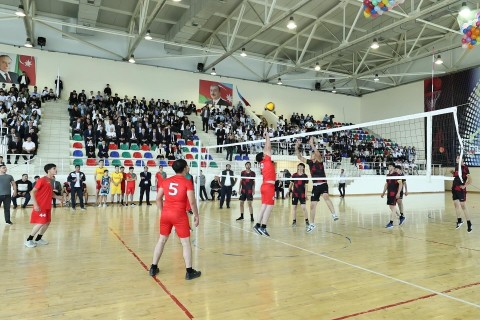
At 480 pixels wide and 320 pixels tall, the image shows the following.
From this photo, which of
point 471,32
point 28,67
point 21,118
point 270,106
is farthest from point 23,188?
point 270,106

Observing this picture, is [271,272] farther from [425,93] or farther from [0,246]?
[425,93]

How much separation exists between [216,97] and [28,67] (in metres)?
11.8

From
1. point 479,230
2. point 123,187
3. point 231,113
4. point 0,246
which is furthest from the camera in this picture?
point 231,113

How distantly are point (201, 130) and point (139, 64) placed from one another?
239 inches

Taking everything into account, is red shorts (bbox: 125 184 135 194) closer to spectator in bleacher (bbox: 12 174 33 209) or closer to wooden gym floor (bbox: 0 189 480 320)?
spectator in bleacher (bbox: 12 174 33 209)

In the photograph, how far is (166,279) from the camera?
443cm

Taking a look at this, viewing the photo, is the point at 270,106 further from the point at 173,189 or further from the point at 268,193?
the point at 173,189

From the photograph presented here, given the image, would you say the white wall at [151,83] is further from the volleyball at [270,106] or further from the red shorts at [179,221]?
the red shorts at [179,221]

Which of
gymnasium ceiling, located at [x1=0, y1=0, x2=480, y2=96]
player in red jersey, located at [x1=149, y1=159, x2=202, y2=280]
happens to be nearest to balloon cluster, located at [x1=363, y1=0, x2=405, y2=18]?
player in red jersey, located at [x1=149, y1=159, x2=202, y2=280]

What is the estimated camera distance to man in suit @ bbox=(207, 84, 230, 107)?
2473cm

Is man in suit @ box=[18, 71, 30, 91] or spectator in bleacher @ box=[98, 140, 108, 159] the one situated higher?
man in suit @ box=[18, 71, 30, 91]

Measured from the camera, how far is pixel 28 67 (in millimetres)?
19547

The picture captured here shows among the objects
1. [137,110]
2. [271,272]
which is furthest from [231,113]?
[271,272]

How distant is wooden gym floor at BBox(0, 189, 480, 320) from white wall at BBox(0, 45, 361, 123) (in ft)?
49.5
